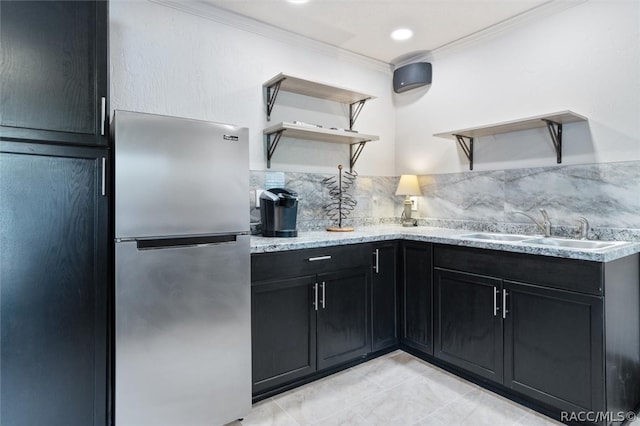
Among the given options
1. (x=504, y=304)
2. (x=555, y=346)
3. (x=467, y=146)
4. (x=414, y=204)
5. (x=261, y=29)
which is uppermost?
(x=261, y=29)

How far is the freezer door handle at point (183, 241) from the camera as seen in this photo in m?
1.58

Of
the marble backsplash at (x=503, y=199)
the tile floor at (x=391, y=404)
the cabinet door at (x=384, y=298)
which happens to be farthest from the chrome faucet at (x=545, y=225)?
the tile floor at (x=391, y=404)

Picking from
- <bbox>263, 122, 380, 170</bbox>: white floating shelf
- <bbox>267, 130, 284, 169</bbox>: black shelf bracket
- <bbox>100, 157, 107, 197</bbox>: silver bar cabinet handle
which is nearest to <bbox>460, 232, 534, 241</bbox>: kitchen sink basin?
<bbox>263, 122, 380, 170</bbox>: white floating shelf

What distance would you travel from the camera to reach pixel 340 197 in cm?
300

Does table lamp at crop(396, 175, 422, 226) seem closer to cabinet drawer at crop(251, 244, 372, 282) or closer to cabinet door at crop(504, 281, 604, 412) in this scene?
cabinet drawer at crop(251, 244, 372, 282)

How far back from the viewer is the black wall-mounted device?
10.4ft

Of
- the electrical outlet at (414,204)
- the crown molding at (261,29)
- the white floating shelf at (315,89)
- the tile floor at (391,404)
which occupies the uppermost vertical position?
the crown molding at (261,29)

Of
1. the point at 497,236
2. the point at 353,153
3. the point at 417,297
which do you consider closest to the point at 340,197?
the point at 353,153

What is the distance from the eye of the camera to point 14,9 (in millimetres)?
1355

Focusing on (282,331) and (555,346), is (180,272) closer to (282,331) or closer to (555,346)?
(282,331)

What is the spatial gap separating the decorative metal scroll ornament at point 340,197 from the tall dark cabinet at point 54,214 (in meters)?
1.79

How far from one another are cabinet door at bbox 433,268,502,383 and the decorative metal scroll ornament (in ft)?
3.16

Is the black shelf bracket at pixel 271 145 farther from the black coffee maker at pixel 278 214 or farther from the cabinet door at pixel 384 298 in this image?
the cabinet door at pixel 384 298

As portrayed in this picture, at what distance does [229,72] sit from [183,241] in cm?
143
